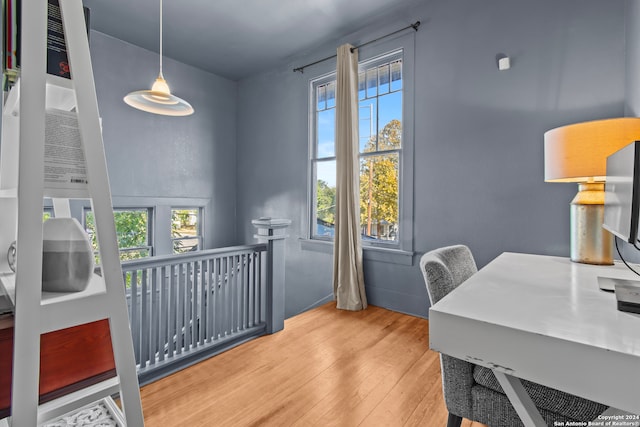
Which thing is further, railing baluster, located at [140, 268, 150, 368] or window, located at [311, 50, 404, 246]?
window, located at [311, 50, 404, 246]

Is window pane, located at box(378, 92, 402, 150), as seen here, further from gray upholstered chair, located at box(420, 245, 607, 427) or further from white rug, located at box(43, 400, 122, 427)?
white rug, located at box(43, 400, 122, 427)

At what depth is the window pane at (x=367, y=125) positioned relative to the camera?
10.9 feet

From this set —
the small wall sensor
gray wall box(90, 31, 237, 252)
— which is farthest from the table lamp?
gray wall box(90, 31, 237, 252)

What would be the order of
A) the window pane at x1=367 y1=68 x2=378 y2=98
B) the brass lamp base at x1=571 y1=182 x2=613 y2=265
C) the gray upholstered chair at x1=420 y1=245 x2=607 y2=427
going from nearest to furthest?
the gray upholstered chair at x1=420 y1=245 x2=607 y2=427 → the brass lamp base at x1=571 y1=182 x2=613 y2=265 → the window pane at x1=367 y1=68 x2=378 y2=98

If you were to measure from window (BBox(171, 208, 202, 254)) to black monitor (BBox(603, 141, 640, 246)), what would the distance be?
4.27m

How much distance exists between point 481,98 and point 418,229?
1.22 m

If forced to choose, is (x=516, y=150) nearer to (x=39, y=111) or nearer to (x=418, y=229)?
(x=418, y=229)

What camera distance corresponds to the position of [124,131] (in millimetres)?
3670

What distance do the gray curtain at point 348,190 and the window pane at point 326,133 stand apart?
41cm

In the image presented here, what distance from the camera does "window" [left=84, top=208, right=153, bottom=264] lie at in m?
3.71

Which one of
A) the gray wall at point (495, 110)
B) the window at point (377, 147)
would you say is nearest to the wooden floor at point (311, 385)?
the gray wall at point (495, 110)

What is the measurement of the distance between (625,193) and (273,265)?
7.08 feet

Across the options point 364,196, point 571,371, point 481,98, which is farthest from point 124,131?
point 571,371

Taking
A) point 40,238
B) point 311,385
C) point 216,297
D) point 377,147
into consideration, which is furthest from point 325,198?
point 40,238
